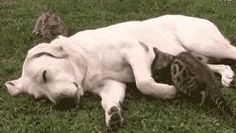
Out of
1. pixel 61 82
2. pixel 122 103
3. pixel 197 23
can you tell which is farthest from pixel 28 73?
pixel 197 23

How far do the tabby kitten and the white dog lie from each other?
0.20 metres

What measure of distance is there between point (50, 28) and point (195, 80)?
399cm

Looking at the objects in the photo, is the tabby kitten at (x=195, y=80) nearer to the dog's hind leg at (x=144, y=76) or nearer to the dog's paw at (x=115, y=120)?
the dog's hind leg at (x=144, y=76)

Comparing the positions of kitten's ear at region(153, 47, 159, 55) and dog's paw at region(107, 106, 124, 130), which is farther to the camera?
kitten's ear at region(153, 47, 159, 55)

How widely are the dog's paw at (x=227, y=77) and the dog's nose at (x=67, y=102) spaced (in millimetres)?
1817

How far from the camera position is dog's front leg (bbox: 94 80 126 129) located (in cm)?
690

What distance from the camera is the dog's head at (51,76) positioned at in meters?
7.28

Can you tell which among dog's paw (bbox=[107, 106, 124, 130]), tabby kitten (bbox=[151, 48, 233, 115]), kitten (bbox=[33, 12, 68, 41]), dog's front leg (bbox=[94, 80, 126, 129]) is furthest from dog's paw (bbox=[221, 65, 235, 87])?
kitten (bbox=[33, 12, 68, 41])

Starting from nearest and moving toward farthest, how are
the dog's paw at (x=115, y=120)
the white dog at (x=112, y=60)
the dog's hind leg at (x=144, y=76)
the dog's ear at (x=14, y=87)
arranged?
the dog's paw at (x=115, y=120) < the white dog at (x=112, y=60) < the dog's hind leg at (x=144, y=76) < the dog's ear at (x=14, y=87)

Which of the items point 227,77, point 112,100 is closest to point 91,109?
point 112,100

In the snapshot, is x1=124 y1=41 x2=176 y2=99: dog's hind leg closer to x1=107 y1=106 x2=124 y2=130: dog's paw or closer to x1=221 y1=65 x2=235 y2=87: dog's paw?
x1=107 y1=106 x2=124 y2=130: dog's paw

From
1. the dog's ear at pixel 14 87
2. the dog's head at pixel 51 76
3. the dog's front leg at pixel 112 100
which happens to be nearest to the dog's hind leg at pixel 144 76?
the dog's front leg at pixel 112 100

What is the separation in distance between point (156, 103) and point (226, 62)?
1606 mm

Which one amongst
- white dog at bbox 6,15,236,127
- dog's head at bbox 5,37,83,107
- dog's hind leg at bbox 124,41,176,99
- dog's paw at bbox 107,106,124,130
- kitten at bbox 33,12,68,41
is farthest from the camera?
kitten at bbox 33,12,68,41
